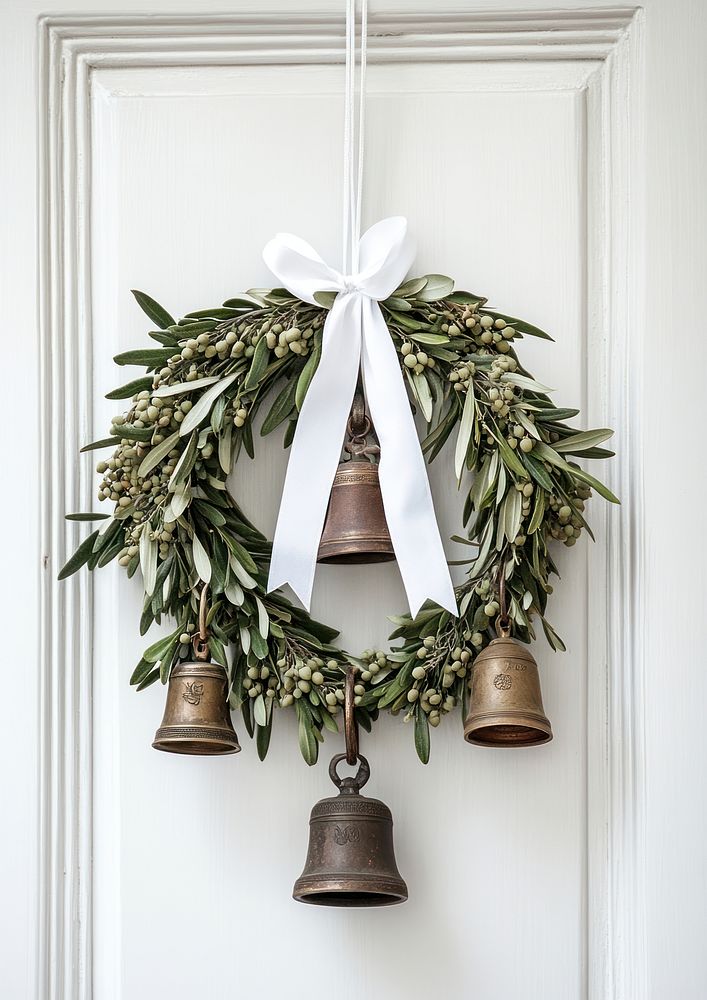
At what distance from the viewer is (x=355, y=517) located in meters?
1.20

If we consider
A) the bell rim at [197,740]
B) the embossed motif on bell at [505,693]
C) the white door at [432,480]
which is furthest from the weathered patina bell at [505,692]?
the bell rim at [197,740]

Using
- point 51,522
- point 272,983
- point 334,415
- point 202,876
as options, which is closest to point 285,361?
point 334,415

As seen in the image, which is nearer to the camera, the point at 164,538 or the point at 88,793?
the point at 164,538

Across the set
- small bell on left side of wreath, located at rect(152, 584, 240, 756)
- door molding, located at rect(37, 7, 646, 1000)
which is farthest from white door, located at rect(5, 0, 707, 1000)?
small bell on left side of wreath, located at rect(152, 584, 240, 756)

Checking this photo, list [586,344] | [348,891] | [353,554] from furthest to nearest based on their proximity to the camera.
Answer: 1. [586,344]
2. [353,554]
3. [348,891]

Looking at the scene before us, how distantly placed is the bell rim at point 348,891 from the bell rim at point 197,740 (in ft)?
0.50

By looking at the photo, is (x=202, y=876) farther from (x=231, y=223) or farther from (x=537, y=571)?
(x=231, y=223)

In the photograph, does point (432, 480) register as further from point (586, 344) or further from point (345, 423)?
point (586, 344)

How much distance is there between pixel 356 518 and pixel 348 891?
1.20 feet

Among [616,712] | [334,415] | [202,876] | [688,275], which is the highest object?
[688,275]

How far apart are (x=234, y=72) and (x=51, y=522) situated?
1.86ft

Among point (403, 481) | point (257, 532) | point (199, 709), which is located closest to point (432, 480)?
point (403, 481)

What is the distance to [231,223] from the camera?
1339mm

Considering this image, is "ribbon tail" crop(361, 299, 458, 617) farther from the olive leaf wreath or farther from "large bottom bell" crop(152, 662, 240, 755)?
"large bottom bell" crop(152, 662, 240, 755)
